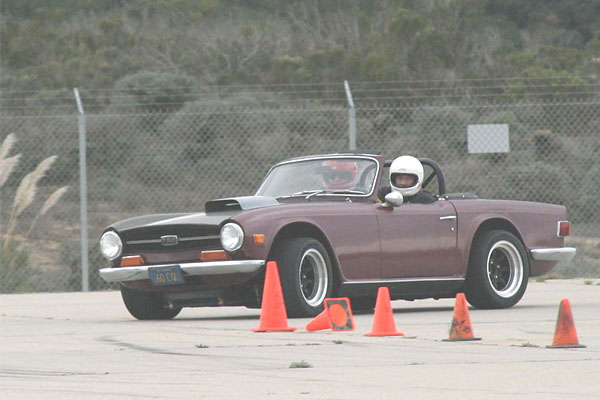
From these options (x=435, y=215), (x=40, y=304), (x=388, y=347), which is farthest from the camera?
(x=40, y=304)

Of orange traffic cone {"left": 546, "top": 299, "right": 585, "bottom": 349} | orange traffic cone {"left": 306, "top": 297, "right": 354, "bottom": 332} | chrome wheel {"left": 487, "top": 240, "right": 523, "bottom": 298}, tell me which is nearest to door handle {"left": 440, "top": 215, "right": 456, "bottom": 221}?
chrome wheel {"left": 487, "top": 240, "right": 523, "bottom": 298}

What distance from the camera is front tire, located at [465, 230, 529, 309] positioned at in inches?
458

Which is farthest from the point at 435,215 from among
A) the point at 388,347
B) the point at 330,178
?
the point at 388,347

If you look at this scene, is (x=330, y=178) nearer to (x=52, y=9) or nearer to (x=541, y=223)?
(x=541, y=223)

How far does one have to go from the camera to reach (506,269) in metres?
12.0

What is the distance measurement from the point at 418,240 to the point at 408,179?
0.59 meters

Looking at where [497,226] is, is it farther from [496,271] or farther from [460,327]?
[460,327]

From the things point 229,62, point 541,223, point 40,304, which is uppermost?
point 229,62

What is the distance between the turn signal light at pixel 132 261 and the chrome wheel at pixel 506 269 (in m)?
3.23

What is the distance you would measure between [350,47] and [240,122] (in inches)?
743

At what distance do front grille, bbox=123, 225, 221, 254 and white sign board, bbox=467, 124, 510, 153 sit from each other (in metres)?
6.64

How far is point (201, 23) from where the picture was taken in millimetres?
49656

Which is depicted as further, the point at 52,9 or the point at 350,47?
the point at 52,9

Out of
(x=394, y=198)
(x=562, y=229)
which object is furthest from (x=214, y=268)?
(x=562, y=229)
